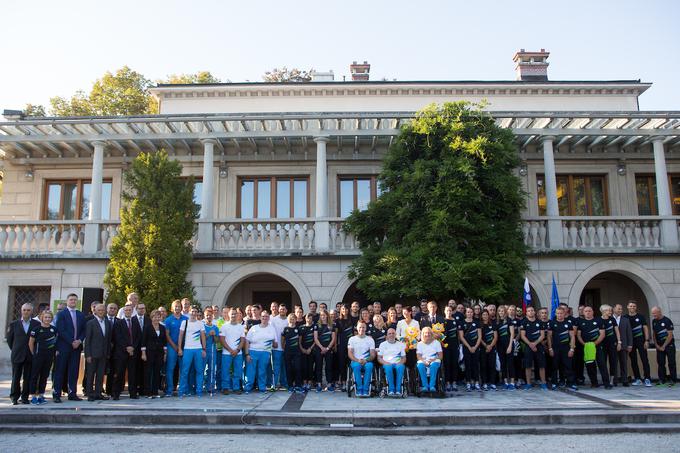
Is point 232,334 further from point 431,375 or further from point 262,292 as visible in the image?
point 262,292

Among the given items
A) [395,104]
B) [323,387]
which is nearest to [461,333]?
[323,387]

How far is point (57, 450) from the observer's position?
710 cm

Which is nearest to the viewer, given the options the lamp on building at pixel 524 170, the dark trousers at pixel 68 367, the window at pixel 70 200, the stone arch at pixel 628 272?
the dark trousers at pixel 68 367

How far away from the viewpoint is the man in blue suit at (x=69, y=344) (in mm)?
10516

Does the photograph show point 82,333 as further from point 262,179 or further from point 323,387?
point 262,179

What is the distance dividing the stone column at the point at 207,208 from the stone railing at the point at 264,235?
9.0 inches

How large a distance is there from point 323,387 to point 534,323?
467 centimetres

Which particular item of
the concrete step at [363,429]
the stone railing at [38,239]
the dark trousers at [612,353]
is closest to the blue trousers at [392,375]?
the concrete step at [363,429]

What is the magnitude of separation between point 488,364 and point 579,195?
972 centimetres

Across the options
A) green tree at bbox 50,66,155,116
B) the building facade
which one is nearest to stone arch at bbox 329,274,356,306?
the building facade

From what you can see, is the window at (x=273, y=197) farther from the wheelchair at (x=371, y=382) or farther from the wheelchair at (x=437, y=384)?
the wheelchair at (x=437, y=384)

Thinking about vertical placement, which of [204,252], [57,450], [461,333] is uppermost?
[204,252]

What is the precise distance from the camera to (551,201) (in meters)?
17.2

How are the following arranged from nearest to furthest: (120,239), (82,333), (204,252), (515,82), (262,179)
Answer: (82,333) < (120,239) < (204,252) < (262,179) < (515,82)
